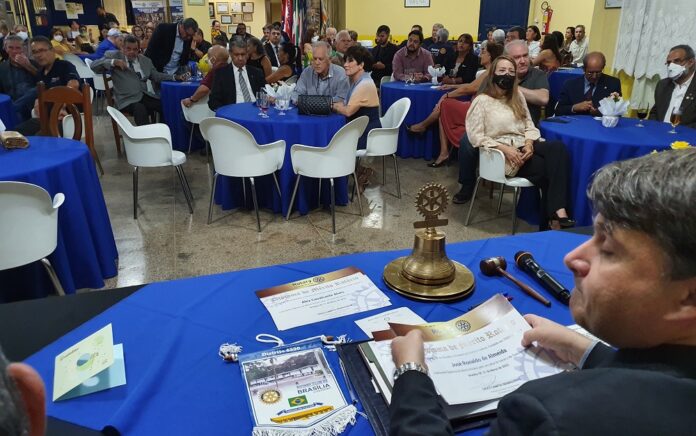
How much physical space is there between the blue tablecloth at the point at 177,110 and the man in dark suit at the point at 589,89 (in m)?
3.85

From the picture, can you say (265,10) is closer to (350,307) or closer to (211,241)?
(211,241)

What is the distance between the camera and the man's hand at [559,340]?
100 centimetres

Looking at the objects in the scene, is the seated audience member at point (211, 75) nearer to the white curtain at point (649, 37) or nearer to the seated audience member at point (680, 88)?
the seated audience member at point (680, 88)

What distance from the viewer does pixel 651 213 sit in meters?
0.61

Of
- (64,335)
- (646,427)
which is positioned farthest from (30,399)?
(64,335)

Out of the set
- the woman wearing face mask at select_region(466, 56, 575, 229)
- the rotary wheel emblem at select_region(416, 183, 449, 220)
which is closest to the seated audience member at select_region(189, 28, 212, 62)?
the woman wearing face mask at select_region(466, 56, 575, 229)

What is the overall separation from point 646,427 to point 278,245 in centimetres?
301

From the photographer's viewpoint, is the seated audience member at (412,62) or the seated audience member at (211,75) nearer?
the seated audience member at (211,75)

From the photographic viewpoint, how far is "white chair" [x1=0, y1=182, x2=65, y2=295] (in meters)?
2.13

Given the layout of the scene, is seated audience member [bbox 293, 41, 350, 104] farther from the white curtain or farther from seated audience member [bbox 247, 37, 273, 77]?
the white curtain

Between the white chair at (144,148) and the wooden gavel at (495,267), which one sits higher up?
the wooden gavel at (495,267)

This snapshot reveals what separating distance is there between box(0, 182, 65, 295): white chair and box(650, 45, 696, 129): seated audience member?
4.37 metres

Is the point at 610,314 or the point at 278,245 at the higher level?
the point at 610,314

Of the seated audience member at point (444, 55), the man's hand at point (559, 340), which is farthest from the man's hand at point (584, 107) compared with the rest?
the man's hand at point (559, 340)
